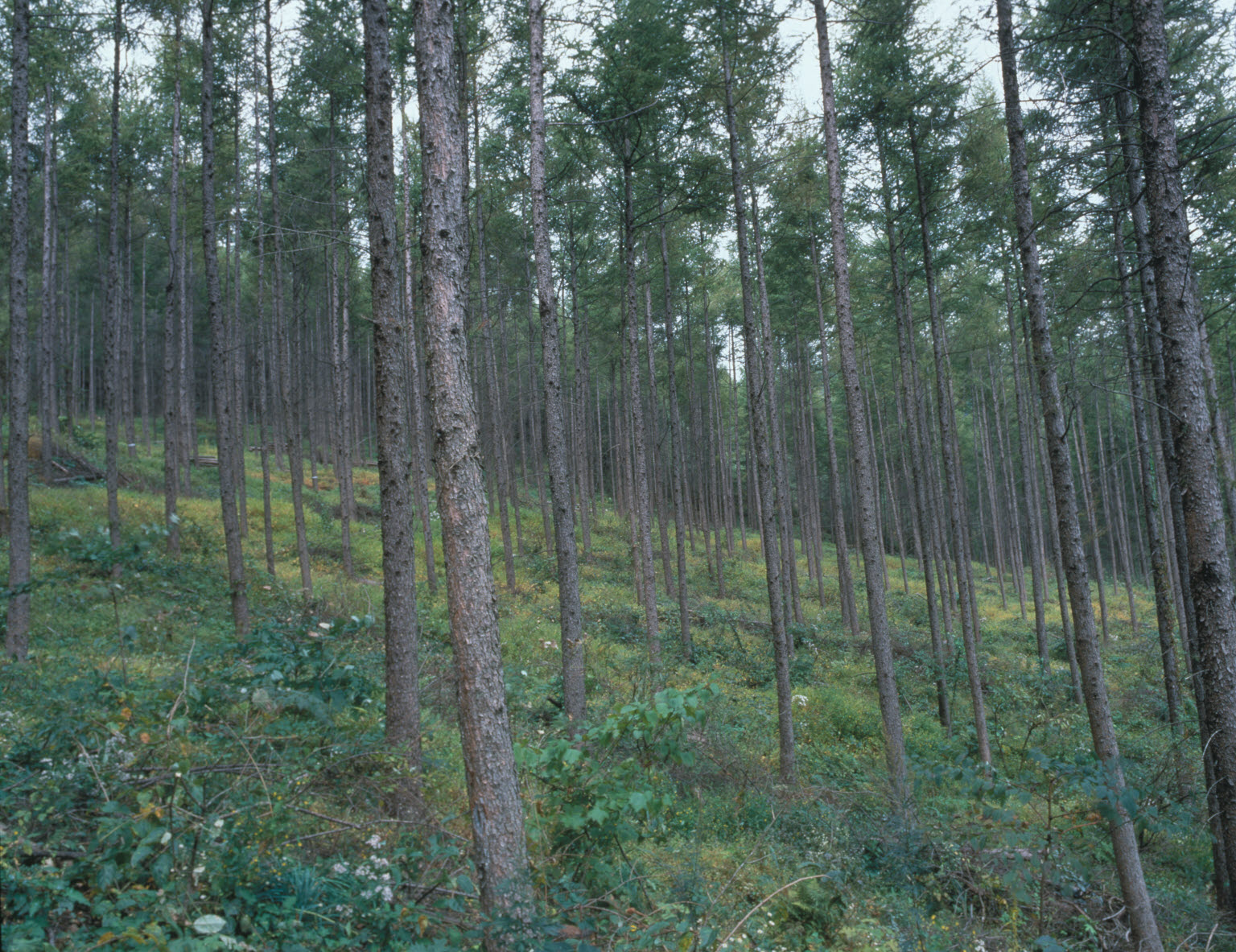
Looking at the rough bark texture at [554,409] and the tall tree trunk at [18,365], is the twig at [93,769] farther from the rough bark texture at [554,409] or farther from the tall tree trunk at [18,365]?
the tall tree trunk at [18,365]

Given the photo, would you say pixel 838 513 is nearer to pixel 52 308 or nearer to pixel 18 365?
pixel 18 365

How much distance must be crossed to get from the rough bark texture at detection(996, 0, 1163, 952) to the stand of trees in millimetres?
36

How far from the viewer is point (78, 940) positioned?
309 centimetres

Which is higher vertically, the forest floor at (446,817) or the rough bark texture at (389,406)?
the rough bark texture at (389,406)

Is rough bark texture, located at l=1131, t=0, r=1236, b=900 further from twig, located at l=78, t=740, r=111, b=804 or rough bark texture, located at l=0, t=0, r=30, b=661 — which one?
rough bark texture, located at l=0, t=0, r=30, b=661

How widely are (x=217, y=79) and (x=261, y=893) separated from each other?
17426mm

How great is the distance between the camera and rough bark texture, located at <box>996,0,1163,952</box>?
239 inches

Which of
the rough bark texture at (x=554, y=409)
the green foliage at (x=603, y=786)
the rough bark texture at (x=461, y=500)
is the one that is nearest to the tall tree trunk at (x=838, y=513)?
the rough bark texture at (x=554, y=409)

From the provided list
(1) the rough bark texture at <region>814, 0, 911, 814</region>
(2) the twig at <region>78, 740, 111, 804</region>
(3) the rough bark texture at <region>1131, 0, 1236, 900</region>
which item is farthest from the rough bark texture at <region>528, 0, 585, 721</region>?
(3) the rough bark texture at <region>1131, 0, 1236, 900</region>

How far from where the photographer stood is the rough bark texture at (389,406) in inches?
242

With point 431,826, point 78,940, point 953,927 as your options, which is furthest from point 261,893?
point 953,927

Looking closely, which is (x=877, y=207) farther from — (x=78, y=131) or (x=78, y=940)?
(x=78, y=131)

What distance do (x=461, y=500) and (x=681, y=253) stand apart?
15.4m

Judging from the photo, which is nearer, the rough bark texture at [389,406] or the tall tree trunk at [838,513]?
the rough bark texture at [389,406]
